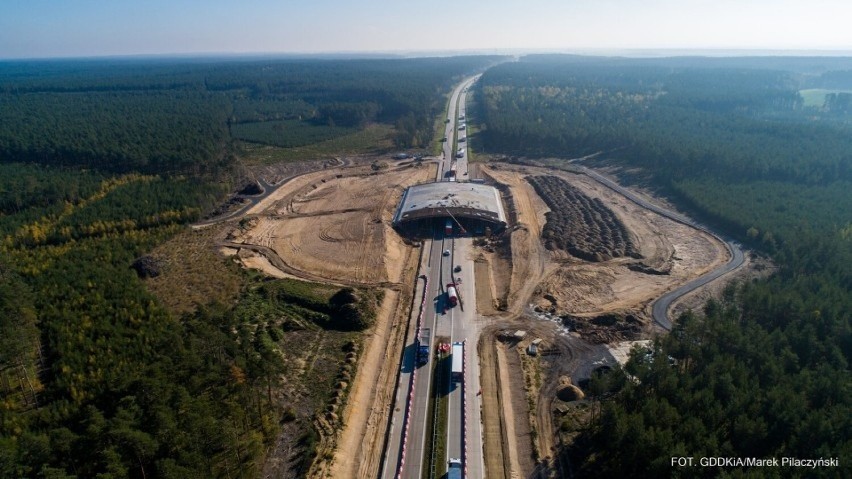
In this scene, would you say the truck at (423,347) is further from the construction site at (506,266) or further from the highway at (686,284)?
the highway at (686,284)

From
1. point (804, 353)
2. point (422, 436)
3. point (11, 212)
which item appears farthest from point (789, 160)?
point (11, 212)

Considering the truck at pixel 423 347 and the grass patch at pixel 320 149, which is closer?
the truck at pixel 423 347

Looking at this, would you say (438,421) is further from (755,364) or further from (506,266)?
(506,266)

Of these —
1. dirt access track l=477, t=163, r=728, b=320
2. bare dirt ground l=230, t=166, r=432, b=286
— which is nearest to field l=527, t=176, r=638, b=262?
dirt access track l=477, t=163, r=728, b=320

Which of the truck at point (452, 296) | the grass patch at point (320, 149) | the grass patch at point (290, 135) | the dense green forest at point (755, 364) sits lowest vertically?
the truck at point (452, 296)

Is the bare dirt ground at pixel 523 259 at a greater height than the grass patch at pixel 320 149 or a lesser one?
lesser

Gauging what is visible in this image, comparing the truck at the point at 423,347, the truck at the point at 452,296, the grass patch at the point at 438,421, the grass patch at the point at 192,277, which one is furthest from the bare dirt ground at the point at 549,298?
the grass patch at the point at 192,277
